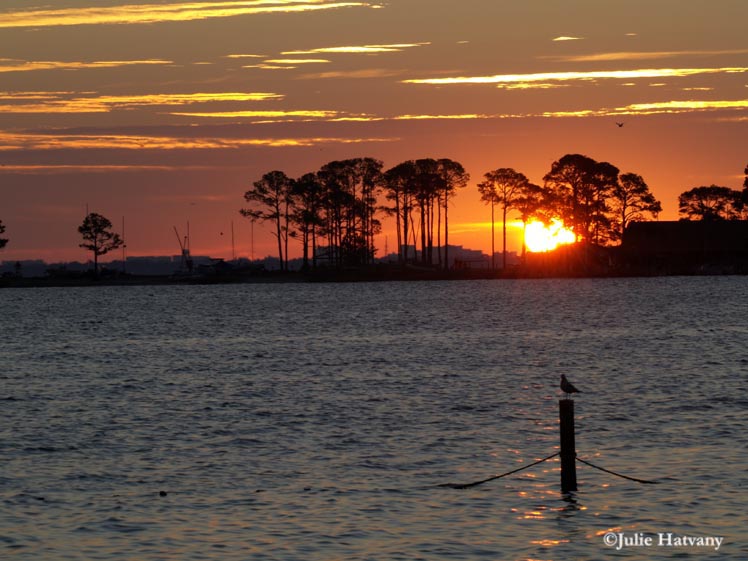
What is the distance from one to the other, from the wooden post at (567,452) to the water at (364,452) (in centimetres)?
37

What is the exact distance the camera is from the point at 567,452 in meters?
28.9

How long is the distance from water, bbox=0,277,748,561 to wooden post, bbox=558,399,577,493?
14.5 inches

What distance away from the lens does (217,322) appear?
125m

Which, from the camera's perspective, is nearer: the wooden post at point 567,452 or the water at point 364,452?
the water at point 364,452

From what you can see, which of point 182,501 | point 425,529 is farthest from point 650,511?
point 182,501

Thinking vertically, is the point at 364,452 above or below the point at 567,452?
below

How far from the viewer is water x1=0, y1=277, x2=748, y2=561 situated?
25.3m

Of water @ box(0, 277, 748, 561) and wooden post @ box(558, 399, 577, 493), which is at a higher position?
wooden post @ box(558, 399, 577, 493)

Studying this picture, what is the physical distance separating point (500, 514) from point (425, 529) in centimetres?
203

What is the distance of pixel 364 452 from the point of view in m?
35.1

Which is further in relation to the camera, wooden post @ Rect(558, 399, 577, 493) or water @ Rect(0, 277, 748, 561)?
wooden post @ Rect(558, 399, 577, 493)

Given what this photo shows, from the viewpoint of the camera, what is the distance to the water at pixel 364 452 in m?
25.3

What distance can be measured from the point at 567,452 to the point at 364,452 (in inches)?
307

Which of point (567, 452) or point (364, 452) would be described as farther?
point (364, 452)
